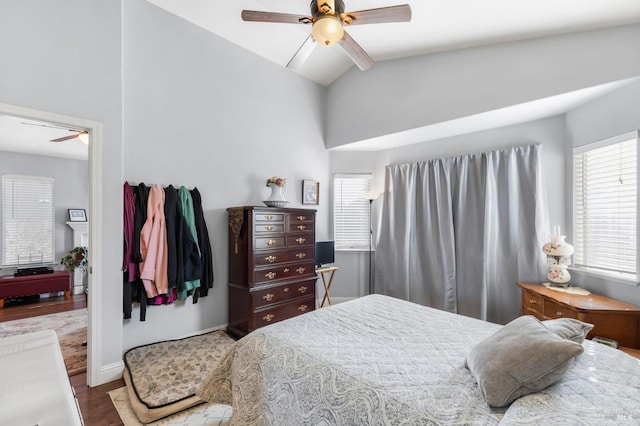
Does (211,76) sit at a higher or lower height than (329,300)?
higher

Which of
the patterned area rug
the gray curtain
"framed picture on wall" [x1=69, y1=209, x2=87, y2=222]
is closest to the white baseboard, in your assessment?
the patterned area rug

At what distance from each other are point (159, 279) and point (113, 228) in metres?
0.63

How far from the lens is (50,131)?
4125 millimetres

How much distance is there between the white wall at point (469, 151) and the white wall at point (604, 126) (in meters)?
0.10

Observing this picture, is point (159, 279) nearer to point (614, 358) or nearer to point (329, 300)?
point (329, 300)

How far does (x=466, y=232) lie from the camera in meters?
3.63

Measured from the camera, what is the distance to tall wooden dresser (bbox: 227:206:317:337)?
10.2 ft

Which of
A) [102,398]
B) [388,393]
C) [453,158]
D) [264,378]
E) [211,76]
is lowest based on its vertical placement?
[102,398]

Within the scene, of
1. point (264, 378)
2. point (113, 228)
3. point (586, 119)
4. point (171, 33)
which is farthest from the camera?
point (171, 33)

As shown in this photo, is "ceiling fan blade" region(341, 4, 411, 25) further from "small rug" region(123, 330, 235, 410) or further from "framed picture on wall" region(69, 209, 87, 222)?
"framed picture on wall" region(69, 209, 87, 222)

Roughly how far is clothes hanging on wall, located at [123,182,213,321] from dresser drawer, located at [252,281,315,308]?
576mm

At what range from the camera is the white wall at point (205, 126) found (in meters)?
2.80

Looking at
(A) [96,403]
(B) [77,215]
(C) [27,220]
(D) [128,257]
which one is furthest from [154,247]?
(C) [27,220]

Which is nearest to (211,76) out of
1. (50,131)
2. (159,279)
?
(159,279)
